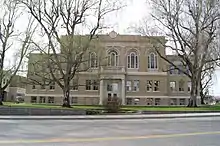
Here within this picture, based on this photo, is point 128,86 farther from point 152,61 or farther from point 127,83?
point 152,61

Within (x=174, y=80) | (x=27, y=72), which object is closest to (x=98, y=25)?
(x=27, y=72)

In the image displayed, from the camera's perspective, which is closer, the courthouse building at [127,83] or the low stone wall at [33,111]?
the low stone wall at [33,111]

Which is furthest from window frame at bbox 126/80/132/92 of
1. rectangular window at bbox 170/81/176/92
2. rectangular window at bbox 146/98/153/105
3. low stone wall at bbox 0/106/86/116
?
low stone wall at bbox 0/106/86/116

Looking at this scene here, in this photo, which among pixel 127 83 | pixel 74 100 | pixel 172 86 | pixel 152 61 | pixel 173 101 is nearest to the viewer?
pixel 74 100

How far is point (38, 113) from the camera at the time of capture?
2733cm

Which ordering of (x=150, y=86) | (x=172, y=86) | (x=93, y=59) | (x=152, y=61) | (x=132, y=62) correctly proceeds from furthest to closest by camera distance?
1. (x=172, y=86)
2. (x=152, y=61)
3. (x=132, y=62)
4. (x=150, y=86)
5. (x=93, y=59)

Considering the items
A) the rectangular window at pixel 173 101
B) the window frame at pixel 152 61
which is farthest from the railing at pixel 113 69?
the rectangular window at pixel 173 101

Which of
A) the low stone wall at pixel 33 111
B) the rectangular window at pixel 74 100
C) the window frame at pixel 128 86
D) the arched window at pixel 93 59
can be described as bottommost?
the low stone wall at pixel 33 111

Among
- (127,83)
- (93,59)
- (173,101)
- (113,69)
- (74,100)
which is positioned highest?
(113,69)

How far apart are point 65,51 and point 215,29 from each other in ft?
61.4

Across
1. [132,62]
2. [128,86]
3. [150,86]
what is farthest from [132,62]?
[150,86]

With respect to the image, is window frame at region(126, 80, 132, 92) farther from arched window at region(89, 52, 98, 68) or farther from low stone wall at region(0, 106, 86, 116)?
low stone wall at region(0, 106, 86, 116)

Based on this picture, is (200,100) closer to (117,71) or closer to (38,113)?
(117,71)

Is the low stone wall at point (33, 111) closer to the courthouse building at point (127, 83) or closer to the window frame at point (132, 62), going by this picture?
the courthouse building at point (127, 83)
